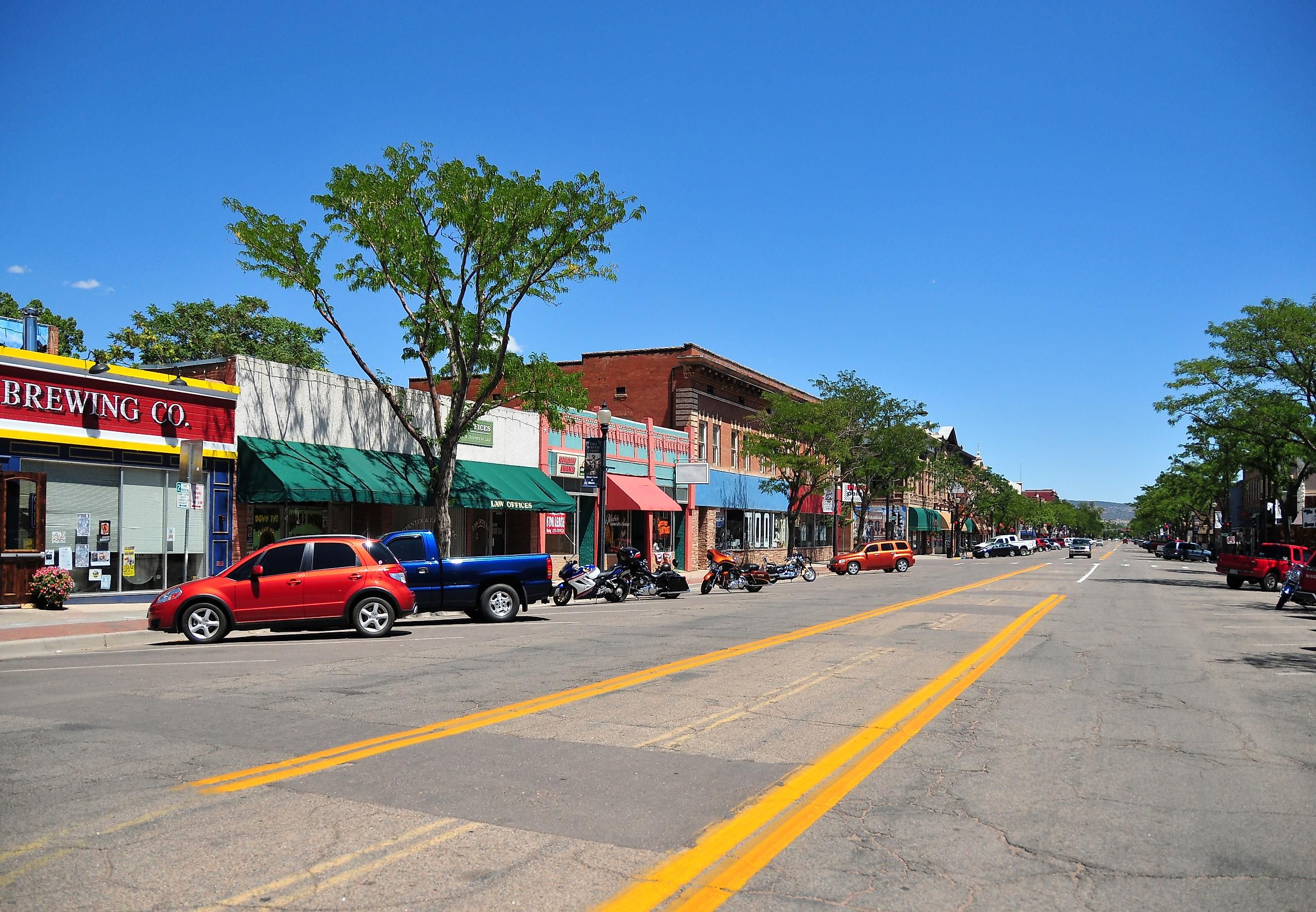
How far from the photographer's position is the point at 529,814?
5938 millimetres

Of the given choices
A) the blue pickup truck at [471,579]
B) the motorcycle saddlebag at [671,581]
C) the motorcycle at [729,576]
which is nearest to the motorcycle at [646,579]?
the motorcycle saddlebag at [671,581]

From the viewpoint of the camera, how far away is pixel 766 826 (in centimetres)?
584

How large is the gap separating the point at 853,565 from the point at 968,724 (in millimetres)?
39351

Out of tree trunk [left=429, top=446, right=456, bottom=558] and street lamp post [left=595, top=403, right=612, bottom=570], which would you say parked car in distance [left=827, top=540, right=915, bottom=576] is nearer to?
street lamp post [left=595, top=403, right=612, bottom=570]

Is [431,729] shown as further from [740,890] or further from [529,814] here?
[740,890]

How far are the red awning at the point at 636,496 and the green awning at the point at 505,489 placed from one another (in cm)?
424

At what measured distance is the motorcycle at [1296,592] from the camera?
22.5 m

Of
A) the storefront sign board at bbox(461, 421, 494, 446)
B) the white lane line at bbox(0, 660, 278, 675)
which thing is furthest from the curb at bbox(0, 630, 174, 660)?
the storefront sign board at bbox(461, 421, 494, 446)

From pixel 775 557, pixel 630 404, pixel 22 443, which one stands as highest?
pixel 630 404

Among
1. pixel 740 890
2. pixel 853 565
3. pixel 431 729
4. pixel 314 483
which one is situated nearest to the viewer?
pixel 740 890

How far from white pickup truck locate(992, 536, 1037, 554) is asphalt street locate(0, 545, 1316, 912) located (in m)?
76.2

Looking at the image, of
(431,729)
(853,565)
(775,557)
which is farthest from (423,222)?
(775,557)

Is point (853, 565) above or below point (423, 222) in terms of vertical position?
below

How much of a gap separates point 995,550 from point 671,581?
63.1 meters
